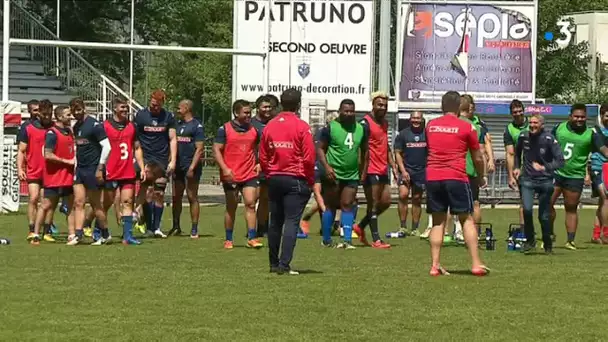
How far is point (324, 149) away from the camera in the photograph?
18.3m

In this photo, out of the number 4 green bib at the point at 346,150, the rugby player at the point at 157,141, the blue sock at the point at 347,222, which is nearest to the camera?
the blue sock at the point at 347,222

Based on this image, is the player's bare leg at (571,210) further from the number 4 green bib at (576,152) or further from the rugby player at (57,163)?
the rugby player at (57,163)

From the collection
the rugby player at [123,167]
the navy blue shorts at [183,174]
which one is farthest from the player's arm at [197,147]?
the rugby player at [123,167]

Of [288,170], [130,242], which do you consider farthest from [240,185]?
[288,170]

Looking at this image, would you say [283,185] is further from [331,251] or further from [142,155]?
[142,155]

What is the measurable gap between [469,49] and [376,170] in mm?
24506

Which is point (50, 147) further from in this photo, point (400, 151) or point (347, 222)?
point (400, 151)

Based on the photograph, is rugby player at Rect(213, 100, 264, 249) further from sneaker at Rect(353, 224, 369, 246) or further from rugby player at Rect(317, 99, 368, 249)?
sneaker at Rect(353, 224, 369, 246)

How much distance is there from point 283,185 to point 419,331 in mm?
4357

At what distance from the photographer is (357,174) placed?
60.4 ft

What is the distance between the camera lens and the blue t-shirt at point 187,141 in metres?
21.0

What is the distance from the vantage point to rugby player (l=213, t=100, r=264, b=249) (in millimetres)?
18172

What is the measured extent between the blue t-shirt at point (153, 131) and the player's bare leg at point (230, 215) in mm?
2337

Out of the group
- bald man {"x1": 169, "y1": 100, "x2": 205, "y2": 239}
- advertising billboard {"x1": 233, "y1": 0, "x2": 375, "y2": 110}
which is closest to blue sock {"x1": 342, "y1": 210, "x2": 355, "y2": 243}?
bald man {"x1": 169, "y1": 100, "x2": 205, "y2": 239}
